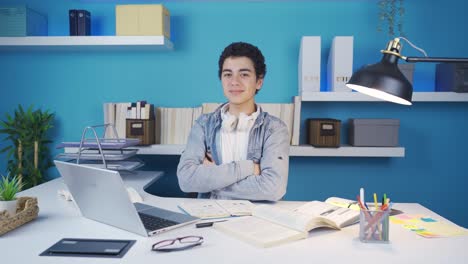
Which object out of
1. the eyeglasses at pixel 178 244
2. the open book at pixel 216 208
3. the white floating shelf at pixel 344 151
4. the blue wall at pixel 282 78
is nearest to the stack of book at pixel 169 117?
the blue wall at pixel 282 78

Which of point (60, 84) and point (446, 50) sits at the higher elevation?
point (446, 50)

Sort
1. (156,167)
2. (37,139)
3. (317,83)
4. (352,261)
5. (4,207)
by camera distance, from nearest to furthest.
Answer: (352,261)
(4,207)
(317,83)
(37,139)
(156,167)

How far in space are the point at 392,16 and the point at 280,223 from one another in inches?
79.2

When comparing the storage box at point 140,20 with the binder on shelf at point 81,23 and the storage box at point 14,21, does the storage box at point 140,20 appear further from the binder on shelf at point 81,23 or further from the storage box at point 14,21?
the storage box at point 14,21

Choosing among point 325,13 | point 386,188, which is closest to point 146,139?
point 325,13

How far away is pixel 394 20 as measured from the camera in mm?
2801

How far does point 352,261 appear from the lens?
104 centimetres

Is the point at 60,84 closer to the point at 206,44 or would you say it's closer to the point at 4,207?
the point at 206,44

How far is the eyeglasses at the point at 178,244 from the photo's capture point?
1094 millimetres

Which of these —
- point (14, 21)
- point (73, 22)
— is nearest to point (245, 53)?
point (73, 22)

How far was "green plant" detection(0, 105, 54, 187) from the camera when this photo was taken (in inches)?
109

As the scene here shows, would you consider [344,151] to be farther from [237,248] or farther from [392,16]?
[237,248]

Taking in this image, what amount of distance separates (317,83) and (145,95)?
1.31 m

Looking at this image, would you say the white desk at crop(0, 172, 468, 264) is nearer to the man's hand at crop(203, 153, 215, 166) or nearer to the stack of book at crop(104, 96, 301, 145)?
the man's hand at crop(203, 153, 215, 166)
